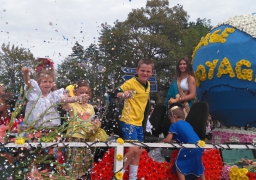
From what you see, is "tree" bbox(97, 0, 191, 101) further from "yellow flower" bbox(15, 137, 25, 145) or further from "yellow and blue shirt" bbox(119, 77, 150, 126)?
"yellow flower" bbox(15, 137, 25, 145)

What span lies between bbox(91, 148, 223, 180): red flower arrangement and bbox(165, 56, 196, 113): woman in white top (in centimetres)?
103

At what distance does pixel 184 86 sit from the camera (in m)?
5.54

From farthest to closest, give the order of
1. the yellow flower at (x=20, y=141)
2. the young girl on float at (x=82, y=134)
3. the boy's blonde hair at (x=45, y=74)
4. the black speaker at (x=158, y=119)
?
the black speaker at (x=158, y=119) → the boy's blonde hair at (x=45, y=74) → the young girl on float at (x=82, y=134) → the yellow flower at (x=20, y=141)

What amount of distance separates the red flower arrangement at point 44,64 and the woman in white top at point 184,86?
6.49 ft

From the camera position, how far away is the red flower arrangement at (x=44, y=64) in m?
4.19

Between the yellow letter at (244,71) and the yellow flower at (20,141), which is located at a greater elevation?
the yellow letter at (244,71)

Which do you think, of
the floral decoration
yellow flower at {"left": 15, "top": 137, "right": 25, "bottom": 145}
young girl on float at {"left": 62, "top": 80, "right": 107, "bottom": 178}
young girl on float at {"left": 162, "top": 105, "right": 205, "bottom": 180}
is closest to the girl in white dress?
young girl on float at {"left": 62, "top": 80, "right": 107, "bottom": 178}

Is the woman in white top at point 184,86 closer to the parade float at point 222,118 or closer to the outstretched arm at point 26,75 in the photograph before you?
the parade float at point 222,118

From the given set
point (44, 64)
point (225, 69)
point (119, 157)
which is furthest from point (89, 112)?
point (225, 69)

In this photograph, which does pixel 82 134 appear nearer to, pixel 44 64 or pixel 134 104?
pixel 134 104

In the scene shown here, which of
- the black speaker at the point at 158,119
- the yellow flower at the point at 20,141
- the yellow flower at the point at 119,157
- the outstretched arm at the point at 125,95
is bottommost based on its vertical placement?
the yellow flower at the point at 119,157

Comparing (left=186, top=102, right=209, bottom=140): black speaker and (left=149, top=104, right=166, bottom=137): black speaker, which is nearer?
(left=186, top=102, right=209, bottom=140): black speaker

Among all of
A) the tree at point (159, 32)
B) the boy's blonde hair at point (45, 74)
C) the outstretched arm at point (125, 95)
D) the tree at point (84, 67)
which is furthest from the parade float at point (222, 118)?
the tree at point (159, 32)

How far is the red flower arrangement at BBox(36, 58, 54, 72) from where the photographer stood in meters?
4.19
